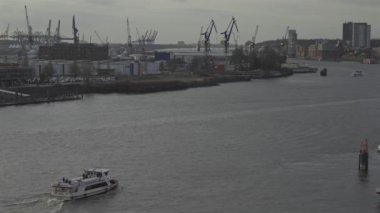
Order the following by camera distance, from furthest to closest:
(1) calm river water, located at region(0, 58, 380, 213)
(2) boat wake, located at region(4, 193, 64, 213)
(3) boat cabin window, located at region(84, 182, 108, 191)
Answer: (3) boat cabin window, located at region(84, 182, 108, 191), (1) calm river water, located at region(0, 58, 380, 213), (2) boat wake, located at region(4, 193, 64, 213)

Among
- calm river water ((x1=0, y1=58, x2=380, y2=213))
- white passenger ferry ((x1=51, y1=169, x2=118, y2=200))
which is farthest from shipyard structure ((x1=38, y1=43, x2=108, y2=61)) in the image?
white passenger ferry ((x1=51, y1=169, x2=118, y2=200))

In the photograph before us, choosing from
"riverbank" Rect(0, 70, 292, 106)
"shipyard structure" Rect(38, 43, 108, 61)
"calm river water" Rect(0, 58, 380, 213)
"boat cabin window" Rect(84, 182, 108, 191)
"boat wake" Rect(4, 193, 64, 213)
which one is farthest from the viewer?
"shipyard structure" Rect(38, 43, 108, 61)

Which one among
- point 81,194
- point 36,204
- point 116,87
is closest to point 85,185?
point 81,194

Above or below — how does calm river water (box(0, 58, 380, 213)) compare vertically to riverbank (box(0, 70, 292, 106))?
below

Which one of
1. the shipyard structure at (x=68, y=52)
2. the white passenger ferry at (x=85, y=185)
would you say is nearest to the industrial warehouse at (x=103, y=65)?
the shipyard structure at (x=68, y=52)

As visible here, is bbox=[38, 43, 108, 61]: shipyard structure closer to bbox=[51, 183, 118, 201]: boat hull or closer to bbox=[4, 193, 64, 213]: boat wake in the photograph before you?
bbox=[51, 183, 118, 201]: boat hull

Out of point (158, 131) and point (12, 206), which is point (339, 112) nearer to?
point (158, 131)

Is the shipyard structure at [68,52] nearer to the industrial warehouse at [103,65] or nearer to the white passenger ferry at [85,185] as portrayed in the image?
the industrial warehouse at [103,65]
